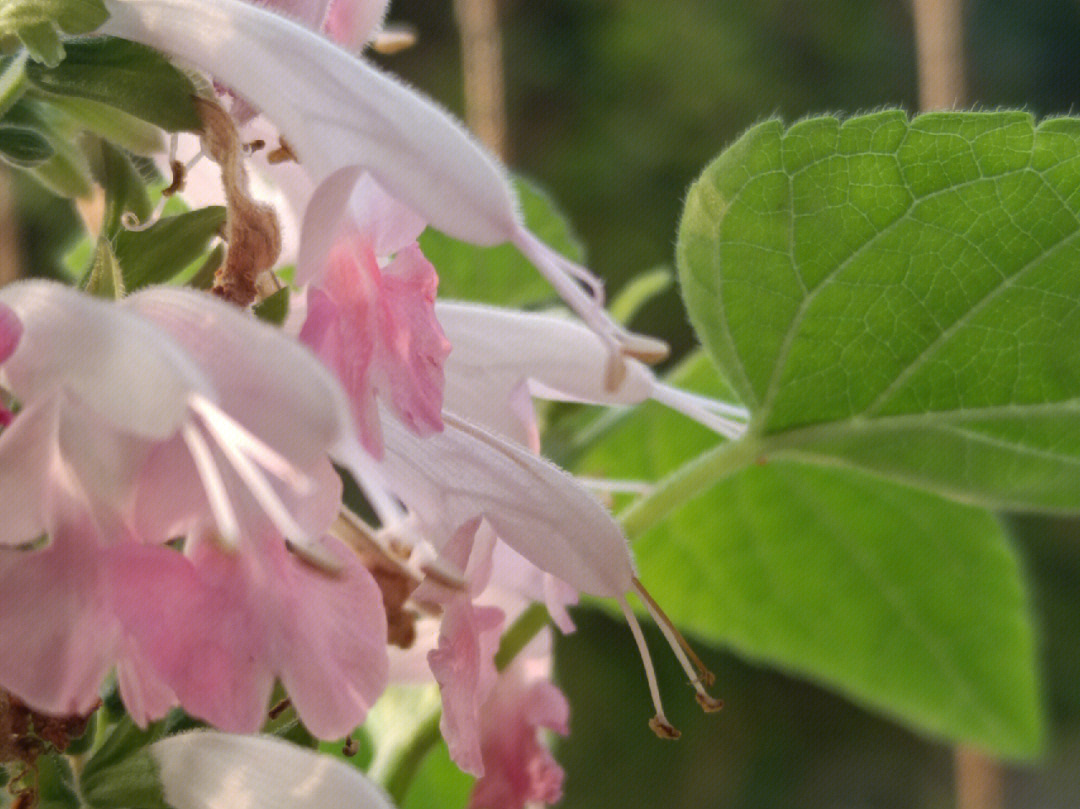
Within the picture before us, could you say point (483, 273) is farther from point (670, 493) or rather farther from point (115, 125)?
point (115, 125)

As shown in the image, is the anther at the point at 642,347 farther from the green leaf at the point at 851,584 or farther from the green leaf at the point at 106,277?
the green leaf at the point at 851,584

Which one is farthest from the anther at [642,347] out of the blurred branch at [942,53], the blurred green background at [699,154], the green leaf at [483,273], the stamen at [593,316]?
the blurred green background at [699,154]

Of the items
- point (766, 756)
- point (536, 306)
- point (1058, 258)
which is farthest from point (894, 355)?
point (766, 756)

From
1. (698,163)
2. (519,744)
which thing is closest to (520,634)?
(519,744)

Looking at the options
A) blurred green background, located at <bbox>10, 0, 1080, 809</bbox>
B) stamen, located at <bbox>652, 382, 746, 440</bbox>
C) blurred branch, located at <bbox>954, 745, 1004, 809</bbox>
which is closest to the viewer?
stamen, located at <bbox>652, 382, 746, 440</bbox>

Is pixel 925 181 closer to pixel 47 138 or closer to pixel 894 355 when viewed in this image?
pixel 894 355

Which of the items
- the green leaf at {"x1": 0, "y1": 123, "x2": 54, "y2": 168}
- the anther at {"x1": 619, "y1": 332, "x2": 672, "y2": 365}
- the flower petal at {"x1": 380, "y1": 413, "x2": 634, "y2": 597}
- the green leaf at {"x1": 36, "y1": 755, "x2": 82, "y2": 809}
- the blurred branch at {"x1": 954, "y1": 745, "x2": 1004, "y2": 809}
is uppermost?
the green leaf at {"x1": 0, "y1": 123, "x2": 54, "y2": 168}

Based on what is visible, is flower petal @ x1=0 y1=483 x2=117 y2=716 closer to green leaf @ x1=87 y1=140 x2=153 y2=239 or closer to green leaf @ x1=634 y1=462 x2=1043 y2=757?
green leaf @ x1=87 y1=140 x2=153 y2=239

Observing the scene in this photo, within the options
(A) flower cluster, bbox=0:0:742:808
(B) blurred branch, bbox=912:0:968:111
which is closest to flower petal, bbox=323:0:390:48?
(A) flower cluster, bbox=0:0:742:808
